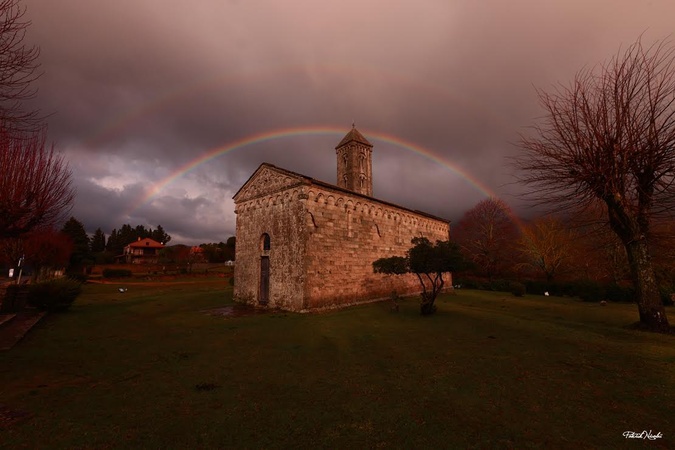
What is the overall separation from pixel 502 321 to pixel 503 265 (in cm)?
2895

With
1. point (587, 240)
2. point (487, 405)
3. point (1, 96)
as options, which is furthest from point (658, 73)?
point (587, 240)

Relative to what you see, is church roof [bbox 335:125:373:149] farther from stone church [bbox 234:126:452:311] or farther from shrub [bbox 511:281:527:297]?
shrub [bbox 511:281:527:297]

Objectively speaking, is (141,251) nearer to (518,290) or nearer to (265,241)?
(265,241)

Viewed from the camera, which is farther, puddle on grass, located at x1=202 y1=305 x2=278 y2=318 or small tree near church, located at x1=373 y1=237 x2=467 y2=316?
puddle on grass, located at x1=202 y1=305 x2=278 y2=318

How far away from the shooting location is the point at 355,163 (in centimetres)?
3300

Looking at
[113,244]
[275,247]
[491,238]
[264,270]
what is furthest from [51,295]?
[113,244]

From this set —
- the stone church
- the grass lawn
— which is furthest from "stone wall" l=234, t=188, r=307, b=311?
the grass lawn

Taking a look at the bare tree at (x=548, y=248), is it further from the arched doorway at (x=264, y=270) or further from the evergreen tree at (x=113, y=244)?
the evergreen tree at (x=113, y=244)

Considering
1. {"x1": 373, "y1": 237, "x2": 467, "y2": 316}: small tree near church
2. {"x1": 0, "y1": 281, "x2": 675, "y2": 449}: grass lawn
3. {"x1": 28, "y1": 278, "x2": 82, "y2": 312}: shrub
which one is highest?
{"x1": 373, "y1": 237, "x2": 467, "y2": 316}: small tree near church

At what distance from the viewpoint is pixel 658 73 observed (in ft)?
32.4

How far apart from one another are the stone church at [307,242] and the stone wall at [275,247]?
6 cm

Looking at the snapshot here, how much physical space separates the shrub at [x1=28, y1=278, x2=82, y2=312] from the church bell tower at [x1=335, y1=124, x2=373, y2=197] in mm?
24423

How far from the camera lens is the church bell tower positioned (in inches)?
1299

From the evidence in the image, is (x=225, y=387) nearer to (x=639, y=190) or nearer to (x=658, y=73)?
(x=639, y=190)
